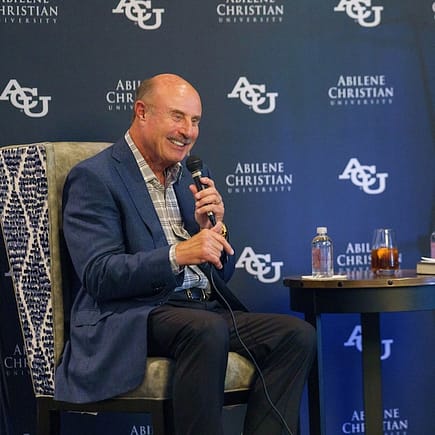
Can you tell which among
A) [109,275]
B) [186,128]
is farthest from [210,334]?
[186,128]

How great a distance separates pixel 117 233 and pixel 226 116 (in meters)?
1.02

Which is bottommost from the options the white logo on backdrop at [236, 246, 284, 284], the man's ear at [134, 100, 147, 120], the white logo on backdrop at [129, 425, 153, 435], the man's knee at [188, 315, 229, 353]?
the white logo on backdrop at [129, 425, 153, 435]

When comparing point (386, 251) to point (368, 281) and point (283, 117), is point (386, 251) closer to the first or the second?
point (368, 281)

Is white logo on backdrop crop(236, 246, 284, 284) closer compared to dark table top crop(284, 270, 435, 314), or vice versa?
dark table top crop(284, 270, 435, 314)

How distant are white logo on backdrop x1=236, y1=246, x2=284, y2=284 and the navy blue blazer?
2.62ft

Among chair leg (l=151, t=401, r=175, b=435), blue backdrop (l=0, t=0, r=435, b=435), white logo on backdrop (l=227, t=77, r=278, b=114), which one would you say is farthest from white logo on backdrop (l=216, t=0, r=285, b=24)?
chair leg (l=151, t=401, r=175, b=435)

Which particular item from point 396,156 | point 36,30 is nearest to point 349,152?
point 396,156

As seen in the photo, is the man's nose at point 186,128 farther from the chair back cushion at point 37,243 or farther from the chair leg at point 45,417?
the chair leg at point 45,417

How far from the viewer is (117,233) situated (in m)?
Answer: 2.86

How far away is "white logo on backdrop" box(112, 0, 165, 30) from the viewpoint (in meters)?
3.62

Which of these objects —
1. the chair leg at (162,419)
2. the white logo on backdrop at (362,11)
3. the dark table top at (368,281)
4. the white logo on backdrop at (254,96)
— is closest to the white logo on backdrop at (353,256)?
the dark table top at (368,281)

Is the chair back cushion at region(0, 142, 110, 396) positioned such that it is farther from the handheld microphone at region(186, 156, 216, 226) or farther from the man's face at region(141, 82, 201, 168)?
the handheld microphone at region(186, 156, 216, 226)

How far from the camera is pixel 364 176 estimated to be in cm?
377

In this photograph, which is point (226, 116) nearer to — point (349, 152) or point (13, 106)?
point (349, 152)
